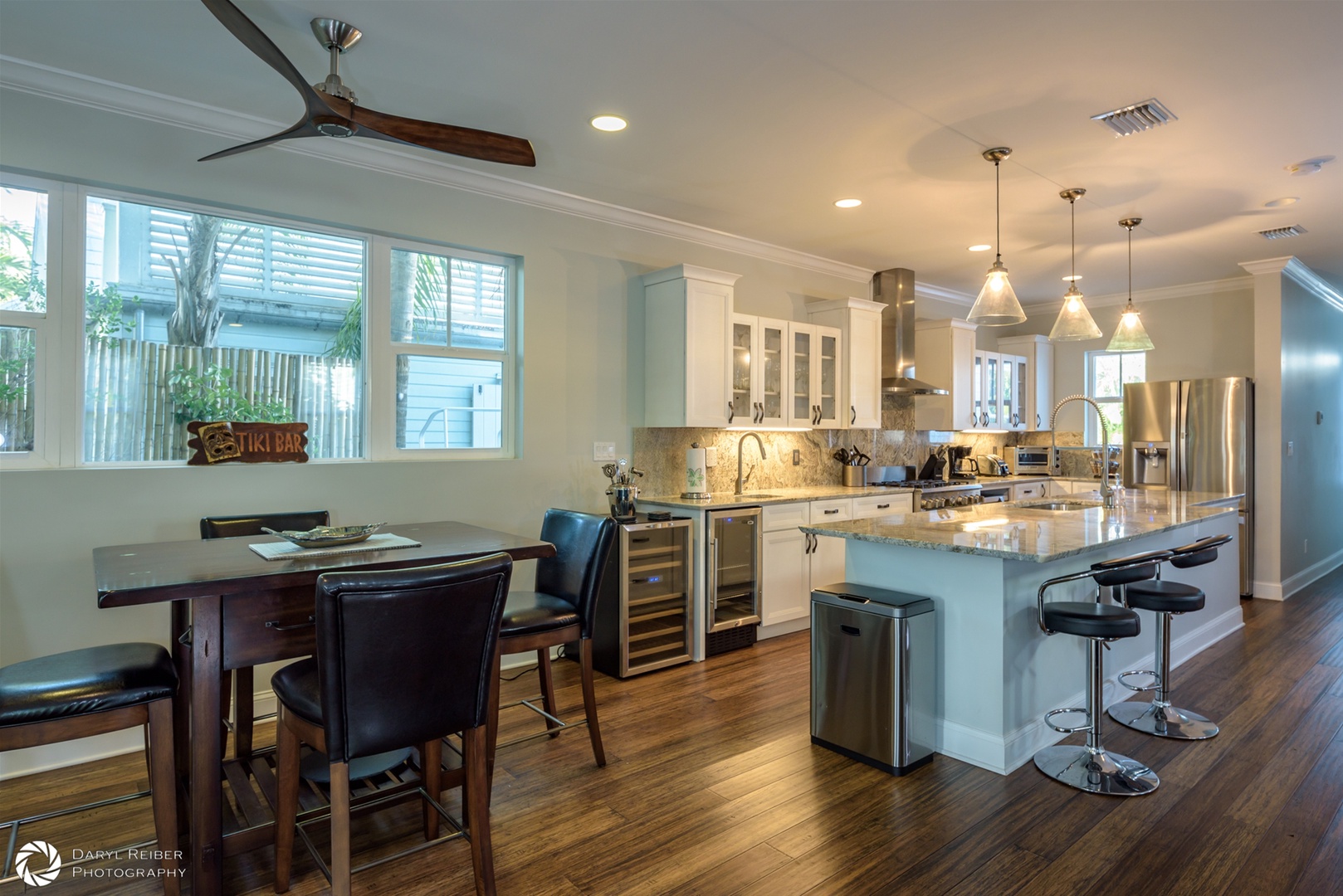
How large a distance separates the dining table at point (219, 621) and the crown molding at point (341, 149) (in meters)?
1.90

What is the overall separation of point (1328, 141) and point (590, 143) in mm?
3572

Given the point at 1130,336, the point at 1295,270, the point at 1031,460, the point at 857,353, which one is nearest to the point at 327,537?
the point at 857,353

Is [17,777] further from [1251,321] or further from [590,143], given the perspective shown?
[1251,321]

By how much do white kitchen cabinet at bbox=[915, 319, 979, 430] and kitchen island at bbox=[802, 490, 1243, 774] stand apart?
3034mm

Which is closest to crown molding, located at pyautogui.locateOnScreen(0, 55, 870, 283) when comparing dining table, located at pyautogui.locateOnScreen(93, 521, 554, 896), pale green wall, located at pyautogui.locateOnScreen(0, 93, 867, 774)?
pale green wall, located at pyautogui.locateOnScreen(0, 93, 867, 774)

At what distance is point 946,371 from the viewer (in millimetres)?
6594

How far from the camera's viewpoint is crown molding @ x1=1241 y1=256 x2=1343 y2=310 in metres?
5.81

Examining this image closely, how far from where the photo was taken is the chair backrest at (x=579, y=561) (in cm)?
294

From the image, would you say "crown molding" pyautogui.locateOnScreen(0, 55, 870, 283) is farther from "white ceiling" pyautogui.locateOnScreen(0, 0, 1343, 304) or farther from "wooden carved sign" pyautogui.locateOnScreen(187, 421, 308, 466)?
"wooden carved sign" pyautogui.locateOnScreen(187, 421, 308, 466)

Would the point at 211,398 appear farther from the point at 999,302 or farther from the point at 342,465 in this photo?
the point at 999,302

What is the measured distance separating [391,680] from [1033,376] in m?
7.31

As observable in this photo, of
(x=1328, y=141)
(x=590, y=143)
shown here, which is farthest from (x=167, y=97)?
(x=1328, y=141)

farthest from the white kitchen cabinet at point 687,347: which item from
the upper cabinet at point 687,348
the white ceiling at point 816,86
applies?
the white ceiling at point 816,86

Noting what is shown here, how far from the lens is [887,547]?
324 cm
